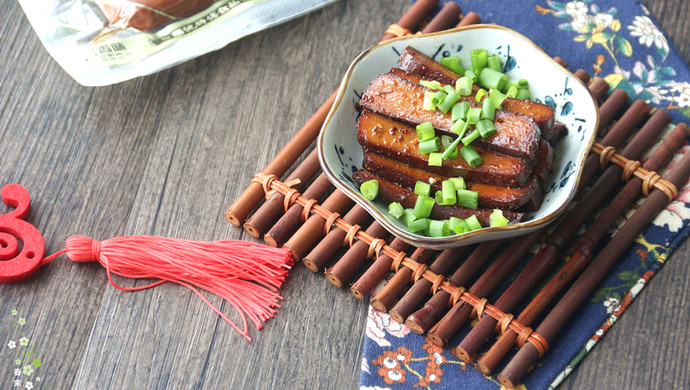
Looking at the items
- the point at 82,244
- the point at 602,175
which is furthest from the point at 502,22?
the point at 82,244

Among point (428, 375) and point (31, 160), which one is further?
point (31, 160)

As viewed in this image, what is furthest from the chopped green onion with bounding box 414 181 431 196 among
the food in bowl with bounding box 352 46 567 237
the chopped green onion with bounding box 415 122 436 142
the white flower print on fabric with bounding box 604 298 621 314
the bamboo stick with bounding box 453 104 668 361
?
the white flower print on fabric with bounding box 604 298 621 314

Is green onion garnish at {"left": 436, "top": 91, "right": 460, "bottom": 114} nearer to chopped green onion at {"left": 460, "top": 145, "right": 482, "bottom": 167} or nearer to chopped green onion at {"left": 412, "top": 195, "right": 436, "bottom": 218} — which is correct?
chopped green onion at {"left": 460, "top": 145, "right": 482, "bottom": 167}

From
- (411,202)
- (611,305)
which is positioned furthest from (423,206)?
(611,305)

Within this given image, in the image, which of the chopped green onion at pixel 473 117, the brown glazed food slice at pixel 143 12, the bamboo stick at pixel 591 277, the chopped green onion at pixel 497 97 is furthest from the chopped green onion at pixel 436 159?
the brown glazed food slice at pixel 143 12

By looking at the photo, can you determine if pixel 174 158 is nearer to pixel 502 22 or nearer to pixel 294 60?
pixel 294 60

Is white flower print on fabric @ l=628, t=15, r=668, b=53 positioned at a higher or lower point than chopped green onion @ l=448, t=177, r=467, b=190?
higher
